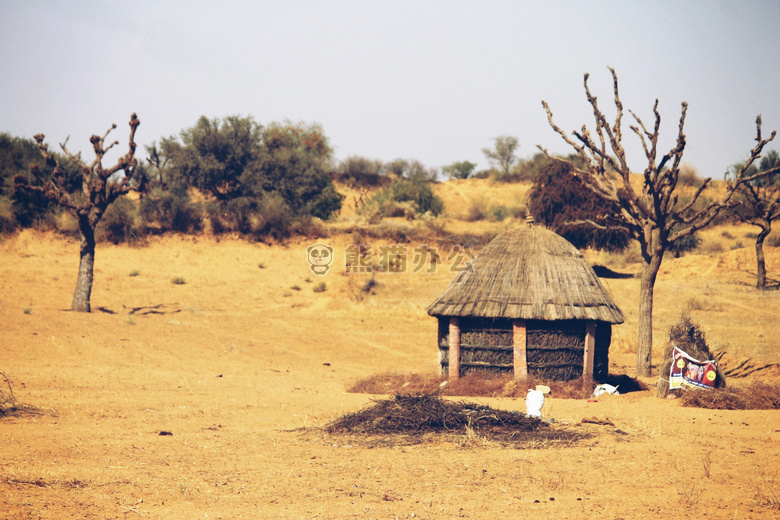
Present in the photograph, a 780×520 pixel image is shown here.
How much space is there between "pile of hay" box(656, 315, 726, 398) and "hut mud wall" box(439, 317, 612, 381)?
4.95 ft

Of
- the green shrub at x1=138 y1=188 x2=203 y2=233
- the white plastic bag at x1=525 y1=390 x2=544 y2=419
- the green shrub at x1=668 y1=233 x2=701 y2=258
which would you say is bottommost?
the white plastic bag at x1=525 y1=390 x2=544 y2=419

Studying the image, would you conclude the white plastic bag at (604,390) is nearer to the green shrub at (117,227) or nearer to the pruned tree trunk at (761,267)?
the pruned tree trunk at (761,267)

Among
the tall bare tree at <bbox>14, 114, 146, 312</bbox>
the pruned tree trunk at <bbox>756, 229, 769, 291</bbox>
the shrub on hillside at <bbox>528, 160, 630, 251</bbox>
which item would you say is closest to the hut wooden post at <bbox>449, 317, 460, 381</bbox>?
the tall bare tree at <bbox>14, 114, 146, 312</bbox>

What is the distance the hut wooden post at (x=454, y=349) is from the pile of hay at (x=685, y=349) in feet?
11.7

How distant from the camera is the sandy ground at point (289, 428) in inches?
239

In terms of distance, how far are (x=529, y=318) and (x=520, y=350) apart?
665mm

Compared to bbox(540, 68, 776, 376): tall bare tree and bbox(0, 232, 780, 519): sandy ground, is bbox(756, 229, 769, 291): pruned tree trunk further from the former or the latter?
bbox(540, 68, 776, 376): tall bare tree

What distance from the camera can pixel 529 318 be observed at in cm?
1195

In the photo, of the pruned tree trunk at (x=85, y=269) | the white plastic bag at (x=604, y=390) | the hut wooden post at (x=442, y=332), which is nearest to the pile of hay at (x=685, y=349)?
the white plastic bag at (x=604, y=390)

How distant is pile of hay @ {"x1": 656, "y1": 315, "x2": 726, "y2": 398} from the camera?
36.6 ft

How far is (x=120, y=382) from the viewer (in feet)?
43.2

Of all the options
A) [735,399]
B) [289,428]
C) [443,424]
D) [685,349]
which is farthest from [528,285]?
Result: [289,428]

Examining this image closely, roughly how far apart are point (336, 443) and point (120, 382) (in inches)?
261

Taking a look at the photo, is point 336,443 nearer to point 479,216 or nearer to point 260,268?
point 260,268
